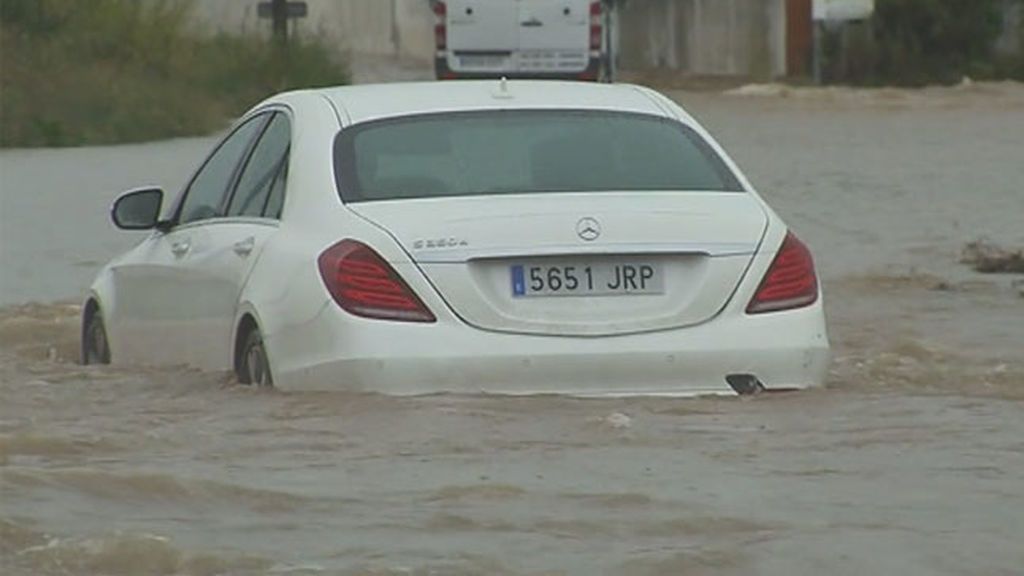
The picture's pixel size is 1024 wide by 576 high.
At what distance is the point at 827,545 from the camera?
21.1 ft

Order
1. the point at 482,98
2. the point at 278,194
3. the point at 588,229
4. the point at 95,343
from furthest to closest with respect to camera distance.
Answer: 1. the point at 95,343
2. the point at 482,98
3. the point at 278,194
4. the point at 588,229

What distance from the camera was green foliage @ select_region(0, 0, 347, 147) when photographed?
31.9 meters

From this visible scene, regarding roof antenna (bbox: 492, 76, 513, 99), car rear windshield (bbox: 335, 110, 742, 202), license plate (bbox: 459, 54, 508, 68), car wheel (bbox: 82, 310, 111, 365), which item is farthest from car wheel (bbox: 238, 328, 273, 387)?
license plate (bbox: 459, 54, 508, 68)

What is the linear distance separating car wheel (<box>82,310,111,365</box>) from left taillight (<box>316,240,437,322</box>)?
251 centimetres

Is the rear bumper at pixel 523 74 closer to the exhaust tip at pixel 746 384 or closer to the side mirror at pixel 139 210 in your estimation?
the side mirror at pixel 139 210

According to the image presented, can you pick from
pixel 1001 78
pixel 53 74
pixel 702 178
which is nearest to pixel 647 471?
pixel 702 178

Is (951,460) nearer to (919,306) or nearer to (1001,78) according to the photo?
(919,306)

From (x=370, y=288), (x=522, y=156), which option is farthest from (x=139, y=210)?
(x=370, y=288)

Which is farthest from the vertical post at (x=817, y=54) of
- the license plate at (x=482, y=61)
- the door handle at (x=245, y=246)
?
the door handle at (x=245, y=246)

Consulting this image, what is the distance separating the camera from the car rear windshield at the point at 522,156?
8633mm

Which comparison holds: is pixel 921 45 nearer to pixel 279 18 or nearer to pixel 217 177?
pixel 279 18

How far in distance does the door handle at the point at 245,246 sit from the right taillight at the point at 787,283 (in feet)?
5.43

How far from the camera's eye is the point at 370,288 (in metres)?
8.16

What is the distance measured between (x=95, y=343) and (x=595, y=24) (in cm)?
2782
